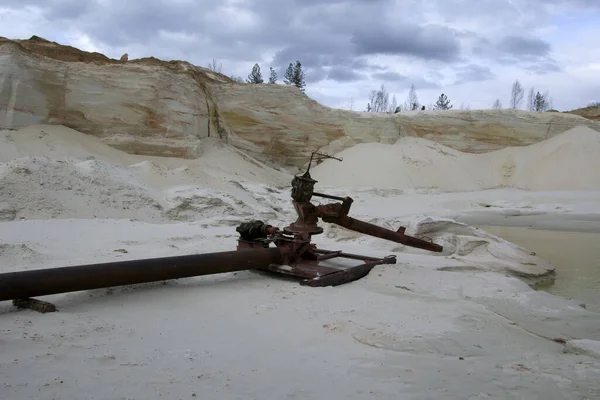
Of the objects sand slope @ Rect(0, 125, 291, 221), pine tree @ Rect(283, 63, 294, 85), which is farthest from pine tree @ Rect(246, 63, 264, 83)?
sand slope @ Rect(0, 125, 291, 221)

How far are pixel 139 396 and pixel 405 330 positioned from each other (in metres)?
1.84

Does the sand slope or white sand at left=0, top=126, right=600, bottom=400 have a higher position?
the sand slope

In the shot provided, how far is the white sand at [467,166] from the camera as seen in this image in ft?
68.9

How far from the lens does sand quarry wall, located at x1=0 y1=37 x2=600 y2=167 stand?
15258 mm

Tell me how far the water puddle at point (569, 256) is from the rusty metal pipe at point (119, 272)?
3.78 m

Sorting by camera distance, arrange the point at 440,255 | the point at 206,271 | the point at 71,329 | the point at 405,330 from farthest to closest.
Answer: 1. the point at 440,255
2. the point at 206,271
3. the point at 405,330
4. the point at 71,329

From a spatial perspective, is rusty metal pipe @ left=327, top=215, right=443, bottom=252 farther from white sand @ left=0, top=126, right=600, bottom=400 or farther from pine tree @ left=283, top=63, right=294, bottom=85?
pine tree @ left=283, top=63, right=294, bottom=85

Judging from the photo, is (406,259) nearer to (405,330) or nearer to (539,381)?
(405,330)

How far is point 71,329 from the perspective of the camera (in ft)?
9.54

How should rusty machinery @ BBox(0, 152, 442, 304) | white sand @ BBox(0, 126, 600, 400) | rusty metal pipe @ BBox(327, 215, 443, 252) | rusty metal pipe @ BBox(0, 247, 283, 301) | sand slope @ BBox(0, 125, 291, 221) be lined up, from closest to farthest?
white sand @ BBox(0, 126, 600, 400), rusty metal pipe @ BBox(0, 247, 283, 301), rusty machinery @ BBox(0, 152, 442, 304), rusty metal pipe @ BBox(327, 215, 443, 252), sand slope @ BBox(0, 125, 291, 221)

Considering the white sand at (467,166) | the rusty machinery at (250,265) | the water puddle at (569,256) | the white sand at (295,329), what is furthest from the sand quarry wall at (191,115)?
the rusty machinery at (250,265)

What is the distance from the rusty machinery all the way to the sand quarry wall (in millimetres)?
12654

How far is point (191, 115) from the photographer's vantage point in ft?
61.5

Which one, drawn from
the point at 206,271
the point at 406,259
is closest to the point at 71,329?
the point at 206,271
